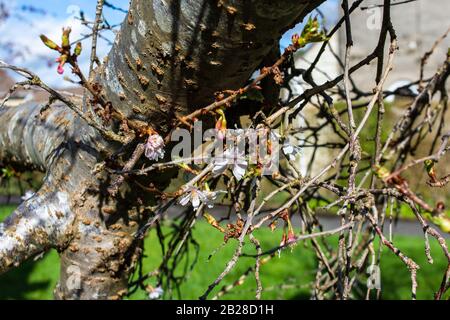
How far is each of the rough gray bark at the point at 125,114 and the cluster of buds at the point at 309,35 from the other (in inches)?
1.4

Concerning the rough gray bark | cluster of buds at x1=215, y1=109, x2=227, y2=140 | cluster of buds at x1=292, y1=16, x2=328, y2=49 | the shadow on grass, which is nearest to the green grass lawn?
the shadow on grass

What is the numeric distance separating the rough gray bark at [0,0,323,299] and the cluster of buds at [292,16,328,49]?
0.04 meters

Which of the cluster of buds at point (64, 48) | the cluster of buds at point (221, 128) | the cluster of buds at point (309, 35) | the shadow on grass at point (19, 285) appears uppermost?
the cluster of buds at point (309, 35)

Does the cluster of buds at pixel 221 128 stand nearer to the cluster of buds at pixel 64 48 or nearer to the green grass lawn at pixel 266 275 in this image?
the cluster of buds at pixel 64 48

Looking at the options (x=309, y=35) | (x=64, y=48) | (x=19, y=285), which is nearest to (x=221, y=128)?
(x=309, y=35)

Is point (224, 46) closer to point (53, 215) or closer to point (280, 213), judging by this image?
point (280, 213)

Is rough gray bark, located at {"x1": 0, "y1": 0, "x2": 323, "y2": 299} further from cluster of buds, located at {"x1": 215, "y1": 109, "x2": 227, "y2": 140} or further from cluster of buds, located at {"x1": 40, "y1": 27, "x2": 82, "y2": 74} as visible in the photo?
cluster of buds, located at {"x1": 40, "y1": 27, "x2": 82, "y2": 74}

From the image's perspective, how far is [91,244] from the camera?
1726mm

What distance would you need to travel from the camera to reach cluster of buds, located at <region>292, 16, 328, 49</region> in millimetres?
1162

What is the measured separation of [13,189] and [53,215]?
1126cm

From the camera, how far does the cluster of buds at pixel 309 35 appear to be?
1162mm

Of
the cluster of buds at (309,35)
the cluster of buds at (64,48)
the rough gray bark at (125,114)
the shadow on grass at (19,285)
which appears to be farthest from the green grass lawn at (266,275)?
the cluster of buds at (64,48)
